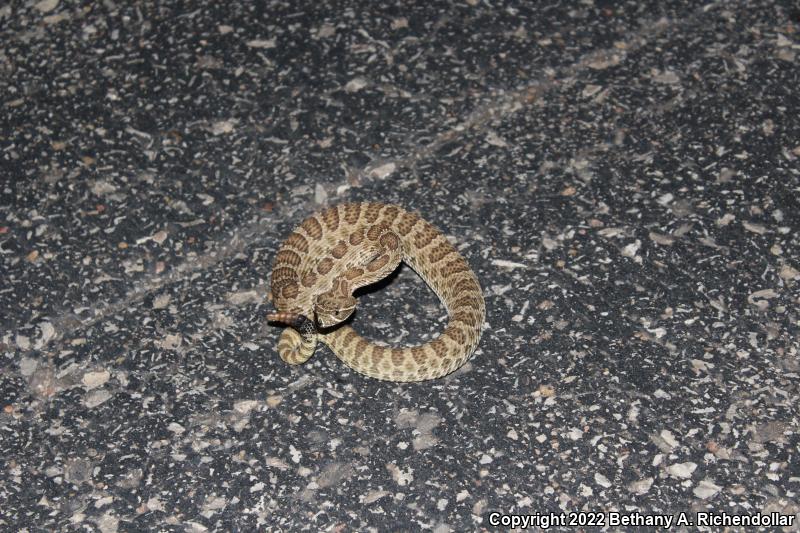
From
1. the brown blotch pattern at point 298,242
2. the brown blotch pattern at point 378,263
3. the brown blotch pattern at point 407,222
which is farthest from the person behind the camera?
the brown blotch pattern at point 407,222

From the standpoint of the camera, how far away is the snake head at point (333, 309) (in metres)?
4.62

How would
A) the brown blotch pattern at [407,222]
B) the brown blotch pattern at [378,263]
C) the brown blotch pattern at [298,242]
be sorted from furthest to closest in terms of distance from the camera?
the brown blotch pattern at [407,222]
the brown blotch pattern at [298,242]
the brown blotch pattern at [378,263]

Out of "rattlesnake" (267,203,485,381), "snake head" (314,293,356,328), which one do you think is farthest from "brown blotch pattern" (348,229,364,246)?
"snake head" (314,293,356,328)

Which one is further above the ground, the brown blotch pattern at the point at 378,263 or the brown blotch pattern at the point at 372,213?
the brown blotch pattern at the point at 372,213

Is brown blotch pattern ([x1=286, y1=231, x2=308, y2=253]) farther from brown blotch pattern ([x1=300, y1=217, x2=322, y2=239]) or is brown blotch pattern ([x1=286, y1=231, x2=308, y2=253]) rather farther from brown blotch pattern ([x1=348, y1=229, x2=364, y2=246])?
brown blotch pattern ([x1=348, y1=229, x2=364, y2=246])

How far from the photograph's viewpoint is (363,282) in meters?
4.93

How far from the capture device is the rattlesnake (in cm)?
454

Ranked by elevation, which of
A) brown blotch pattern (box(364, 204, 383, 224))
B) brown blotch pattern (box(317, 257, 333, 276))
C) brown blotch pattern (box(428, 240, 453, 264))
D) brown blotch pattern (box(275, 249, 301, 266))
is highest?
brown blotch pattern (box(275, 249, 301, 266))

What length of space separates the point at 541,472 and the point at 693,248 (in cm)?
189

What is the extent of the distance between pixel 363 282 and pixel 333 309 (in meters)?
0.35

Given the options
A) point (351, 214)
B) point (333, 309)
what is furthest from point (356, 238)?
point (333, 309)

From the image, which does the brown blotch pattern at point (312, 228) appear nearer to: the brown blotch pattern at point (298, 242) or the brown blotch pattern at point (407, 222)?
the brown blotch pattern at point (298, 242)

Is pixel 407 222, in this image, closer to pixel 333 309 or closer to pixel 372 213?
pixel 372 213

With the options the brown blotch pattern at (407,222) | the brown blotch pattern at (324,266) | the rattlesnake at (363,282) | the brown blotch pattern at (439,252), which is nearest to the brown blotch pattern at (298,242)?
the rattlesnake at (363,282)
